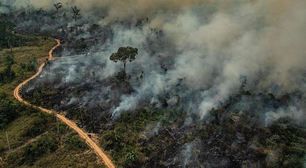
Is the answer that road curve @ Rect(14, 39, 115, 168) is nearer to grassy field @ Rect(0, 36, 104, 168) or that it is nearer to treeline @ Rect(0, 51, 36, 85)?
grassy field @ Rect(0, 36, 104, 168)

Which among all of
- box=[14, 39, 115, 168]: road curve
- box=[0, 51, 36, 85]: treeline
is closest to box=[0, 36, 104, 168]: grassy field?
box=[14, 39, 115, 168]: road curve

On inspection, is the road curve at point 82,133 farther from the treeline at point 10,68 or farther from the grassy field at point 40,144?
the treeline at point 10,68

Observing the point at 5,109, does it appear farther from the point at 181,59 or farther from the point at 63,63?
the point at 181,59

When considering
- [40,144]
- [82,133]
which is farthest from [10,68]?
[82,133]

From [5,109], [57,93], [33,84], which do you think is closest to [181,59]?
[57,93]

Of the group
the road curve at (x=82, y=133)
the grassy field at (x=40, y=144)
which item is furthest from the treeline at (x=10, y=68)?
the grassy field at (x=40, y=144)

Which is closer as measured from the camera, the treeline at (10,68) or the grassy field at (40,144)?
the grassy field at (40,144)

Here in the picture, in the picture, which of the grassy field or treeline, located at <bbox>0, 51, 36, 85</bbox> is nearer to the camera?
the grassy field

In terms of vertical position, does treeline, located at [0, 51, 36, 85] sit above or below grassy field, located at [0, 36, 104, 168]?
above

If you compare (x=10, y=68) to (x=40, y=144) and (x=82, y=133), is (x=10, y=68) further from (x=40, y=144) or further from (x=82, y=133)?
(x=82, y=133)

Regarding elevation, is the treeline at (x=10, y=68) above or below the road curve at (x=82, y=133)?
above

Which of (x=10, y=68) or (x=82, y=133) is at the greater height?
(x=10, y=68)
